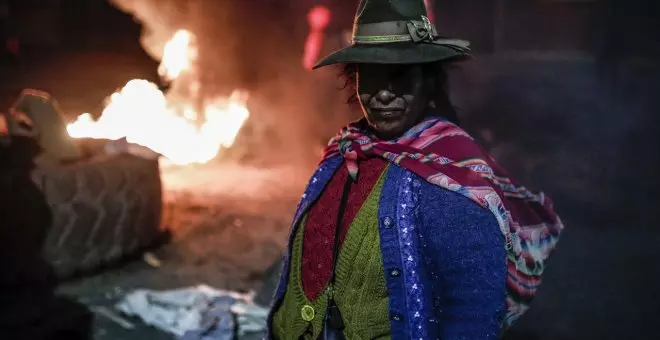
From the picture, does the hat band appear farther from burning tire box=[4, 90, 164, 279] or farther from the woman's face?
burning tire box=[4, 90, 164, 279]

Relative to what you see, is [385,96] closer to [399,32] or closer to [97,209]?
[399,32]

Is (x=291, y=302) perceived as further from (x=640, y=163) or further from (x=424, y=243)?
(x=640, y=163)

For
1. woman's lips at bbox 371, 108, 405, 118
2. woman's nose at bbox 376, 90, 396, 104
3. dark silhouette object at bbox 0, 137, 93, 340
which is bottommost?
dark silhouette object at bbox 0, 137, 93, 340

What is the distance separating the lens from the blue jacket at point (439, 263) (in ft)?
6.45

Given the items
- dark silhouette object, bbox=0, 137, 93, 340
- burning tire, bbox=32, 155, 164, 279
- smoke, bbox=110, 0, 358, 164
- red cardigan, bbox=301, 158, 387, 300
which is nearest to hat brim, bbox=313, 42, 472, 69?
red cardigan, bbox=301, 158, 387, 300

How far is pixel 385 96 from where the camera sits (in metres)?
2.13

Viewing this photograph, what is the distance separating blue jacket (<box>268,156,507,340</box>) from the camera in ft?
6.45

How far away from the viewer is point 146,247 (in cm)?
758

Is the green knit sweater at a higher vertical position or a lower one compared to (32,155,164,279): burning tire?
higher

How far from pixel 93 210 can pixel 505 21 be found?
6.32m

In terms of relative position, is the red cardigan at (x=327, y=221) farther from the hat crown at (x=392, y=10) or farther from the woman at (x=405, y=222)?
the hat crown at (x=392, y=10)

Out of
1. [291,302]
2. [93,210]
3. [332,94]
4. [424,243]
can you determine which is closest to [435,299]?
[424,243]

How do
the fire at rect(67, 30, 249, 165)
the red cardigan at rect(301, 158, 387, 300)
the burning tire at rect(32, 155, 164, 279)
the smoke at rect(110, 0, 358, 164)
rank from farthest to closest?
1. the smoke at rect(110, 0, 358, 164)
2. the fire at rect(67, 30, 249, 165)
3. the burning tire at rect(32, 155, 164, 279)
4. the red cardigan at rect(301, 158, 387, 300)

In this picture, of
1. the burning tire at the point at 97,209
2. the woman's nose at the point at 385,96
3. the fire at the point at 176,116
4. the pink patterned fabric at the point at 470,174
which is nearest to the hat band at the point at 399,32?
the woman's nose at the point at 385,96
